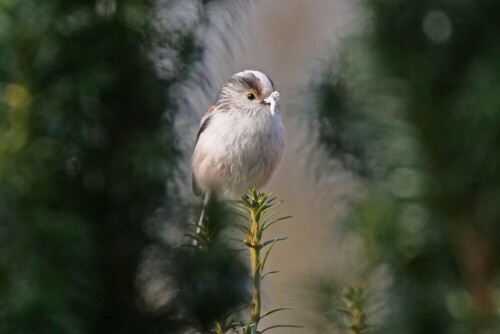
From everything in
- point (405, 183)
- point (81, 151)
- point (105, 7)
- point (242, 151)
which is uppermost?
point (242, 151)

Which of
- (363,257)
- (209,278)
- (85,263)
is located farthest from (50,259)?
(363,257)

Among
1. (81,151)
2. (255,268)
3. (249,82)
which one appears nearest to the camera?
(255,268)

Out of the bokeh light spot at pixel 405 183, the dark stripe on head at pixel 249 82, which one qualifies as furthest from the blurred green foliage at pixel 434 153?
the dark stripe on head at pixel 249 82

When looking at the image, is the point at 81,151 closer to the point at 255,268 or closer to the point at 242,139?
the point at 255,268

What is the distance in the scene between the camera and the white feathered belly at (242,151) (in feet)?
5.38

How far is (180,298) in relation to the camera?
2.05 ft

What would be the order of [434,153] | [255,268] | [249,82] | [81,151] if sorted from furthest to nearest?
[249,82], [81,151], [255,268], [434,153]

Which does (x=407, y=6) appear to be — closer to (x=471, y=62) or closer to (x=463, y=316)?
(x=471, y=62)

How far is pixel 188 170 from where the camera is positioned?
791 millimetres

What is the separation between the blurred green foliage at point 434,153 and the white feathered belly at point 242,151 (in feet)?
3.48

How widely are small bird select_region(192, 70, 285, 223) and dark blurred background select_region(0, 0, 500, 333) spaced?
0.70 m

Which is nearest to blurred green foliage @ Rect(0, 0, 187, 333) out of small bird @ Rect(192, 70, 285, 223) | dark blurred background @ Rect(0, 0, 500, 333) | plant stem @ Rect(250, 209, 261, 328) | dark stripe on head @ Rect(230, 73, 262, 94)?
dark blurred background @ Rect(0, 0, 500, 333)

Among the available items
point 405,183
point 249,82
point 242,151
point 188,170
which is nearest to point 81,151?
point 188,170

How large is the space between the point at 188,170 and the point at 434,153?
39cm
